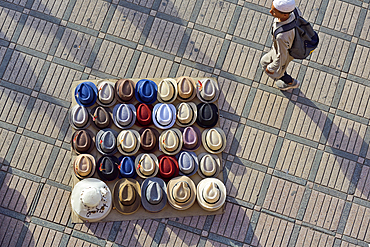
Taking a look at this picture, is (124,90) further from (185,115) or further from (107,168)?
(107,168)

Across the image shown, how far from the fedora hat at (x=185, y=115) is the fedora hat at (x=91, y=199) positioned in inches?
72.1

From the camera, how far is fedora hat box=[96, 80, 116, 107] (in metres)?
6.52

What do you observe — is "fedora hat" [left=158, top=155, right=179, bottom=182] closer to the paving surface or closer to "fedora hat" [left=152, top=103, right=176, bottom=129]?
"fedora hat" [left=152, top=103, right=176, bottom=129]

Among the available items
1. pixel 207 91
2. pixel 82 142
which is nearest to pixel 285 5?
pixel 207 91

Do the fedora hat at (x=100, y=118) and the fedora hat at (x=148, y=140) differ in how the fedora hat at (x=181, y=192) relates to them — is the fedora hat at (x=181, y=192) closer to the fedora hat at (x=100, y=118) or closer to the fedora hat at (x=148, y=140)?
the fedora hat at (x=148, y=140)

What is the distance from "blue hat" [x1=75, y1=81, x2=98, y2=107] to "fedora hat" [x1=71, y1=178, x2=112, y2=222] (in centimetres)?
145

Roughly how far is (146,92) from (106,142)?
120 centimetres

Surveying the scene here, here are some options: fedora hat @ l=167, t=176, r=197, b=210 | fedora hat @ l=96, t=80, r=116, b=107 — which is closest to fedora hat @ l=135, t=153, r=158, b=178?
fedora hat @ l=167, t=176, r=197, b=210

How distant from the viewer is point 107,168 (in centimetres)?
624

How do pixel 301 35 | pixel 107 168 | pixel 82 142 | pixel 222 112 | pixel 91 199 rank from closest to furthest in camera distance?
pixel 301 35, pixel 91 199, pixel 107 168, pixel 82 142, pixel 222 112

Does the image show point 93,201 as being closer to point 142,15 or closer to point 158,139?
point 158,139

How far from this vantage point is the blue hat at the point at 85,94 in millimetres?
6434

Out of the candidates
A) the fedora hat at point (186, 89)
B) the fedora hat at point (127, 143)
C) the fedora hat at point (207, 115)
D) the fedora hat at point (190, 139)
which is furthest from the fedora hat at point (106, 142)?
the fedora hat at point (207, 115)

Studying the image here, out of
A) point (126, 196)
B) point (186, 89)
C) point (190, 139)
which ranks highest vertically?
point (186, 89)
